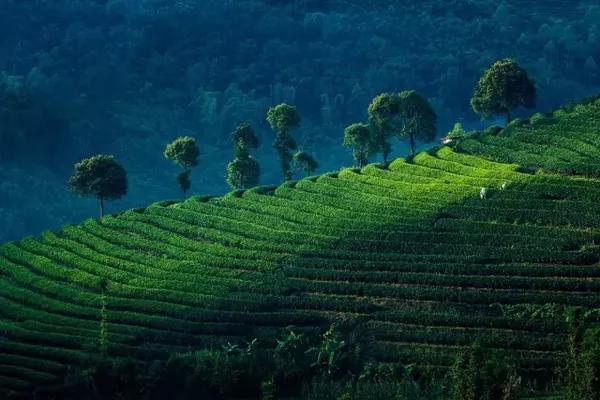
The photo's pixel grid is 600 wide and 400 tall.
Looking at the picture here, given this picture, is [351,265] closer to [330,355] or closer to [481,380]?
[330,355]

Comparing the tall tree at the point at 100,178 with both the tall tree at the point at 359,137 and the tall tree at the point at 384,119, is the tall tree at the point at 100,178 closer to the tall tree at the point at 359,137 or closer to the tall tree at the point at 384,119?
the tall tree at the point at 359,137

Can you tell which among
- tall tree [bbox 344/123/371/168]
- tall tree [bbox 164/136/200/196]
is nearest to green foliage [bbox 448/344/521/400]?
tall tree [bbox 344/123/371/168]

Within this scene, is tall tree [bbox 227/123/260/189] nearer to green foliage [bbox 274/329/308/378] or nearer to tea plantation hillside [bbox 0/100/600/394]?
tea plantation hillside [bbox 0/100/600/394]

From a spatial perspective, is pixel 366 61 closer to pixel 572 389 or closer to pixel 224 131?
pixel 224 131

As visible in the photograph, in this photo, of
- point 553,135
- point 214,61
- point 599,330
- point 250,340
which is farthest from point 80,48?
point 599,330

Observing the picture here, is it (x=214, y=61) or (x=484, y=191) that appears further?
(x=214, y=61)

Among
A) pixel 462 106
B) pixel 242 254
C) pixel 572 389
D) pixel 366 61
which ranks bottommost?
pixel 572 389

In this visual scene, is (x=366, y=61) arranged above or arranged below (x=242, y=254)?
above
